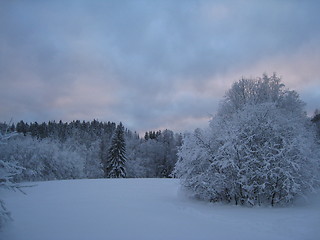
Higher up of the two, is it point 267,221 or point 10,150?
point 10,150

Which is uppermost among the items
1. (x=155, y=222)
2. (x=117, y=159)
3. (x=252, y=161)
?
(x=252, y=161)

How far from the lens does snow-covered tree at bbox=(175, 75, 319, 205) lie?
32.9 ft

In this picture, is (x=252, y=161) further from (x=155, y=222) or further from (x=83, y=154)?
(x=83, y=154)

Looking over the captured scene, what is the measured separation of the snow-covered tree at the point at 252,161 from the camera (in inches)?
395

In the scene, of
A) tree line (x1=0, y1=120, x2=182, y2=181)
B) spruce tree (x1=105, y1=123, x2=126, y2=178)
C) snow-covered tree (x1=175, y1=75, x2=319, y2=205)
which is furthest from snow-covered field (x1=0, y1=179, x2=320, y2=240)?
spruce tree (x1=105, y1=123, x2=126, y2=178)

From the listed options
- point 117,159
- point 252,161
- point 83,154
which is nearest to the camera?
point 252,161

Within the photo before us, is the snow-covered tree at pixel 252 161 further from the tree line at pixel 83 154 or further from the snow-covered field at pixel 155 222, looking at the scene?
the tree line at pixel 83 154

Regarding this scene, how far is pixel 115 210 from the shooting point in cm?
887

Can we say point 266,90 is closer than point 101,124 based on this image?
Yes

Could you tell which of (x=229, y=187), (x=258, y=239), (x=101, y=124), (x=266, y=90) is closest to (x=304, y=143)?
(x=229, y=187)

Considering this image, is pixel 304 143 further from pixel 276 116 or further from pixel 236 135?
pixel 236 135

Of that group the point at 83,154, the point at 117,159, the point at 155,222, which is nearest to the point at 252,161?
the point at 155,222

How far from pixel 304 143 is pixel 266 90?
794 centimetres

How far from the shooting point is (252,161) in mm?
10391
